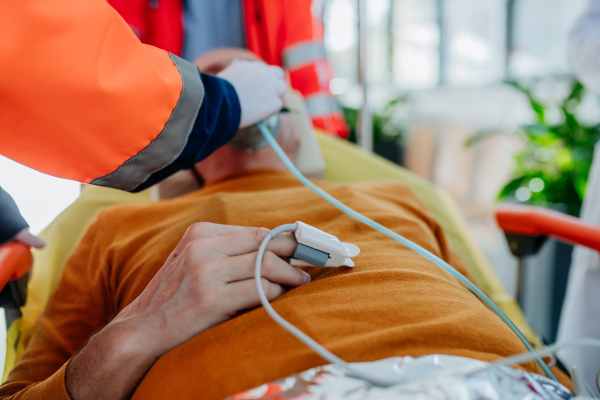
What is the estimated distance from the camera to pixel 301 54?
1.67 meters

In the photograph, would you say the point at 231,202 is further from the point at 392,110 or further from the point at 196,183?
the point at 392,110

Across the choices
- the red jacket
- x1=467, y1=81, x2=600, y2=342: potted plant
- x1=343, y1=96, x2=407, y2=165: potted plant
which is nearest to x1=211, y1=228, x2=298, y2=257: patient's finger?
the red jacket

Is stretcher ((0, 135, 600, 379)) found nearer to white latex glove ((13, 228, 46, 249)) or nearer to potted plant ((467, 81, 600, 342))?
white latex glove ((13, 228, 46, 249))

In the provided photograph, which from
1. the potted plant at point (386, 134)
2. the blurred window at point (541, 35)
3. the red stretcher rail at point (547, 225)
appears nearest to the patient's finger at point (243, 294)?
the red stretcher rail at point (547, 225)

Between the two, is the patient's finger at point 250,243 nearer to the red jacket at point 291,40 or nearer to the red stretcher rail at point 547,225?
the red stretcher rail at point 547,225

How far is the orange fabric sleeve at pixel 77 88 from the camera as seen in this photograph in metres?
0.48

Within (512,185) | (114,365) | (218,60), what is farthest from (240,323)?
(512,185)

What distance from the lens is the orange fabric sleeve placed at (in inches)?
19.0

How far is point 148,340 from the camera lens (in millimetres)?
492

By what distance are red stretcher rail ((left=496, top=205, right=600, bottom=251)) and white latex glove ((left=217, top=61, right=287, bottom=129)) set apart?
62 centimetres

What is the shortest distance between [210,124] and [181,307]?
28 centimetres

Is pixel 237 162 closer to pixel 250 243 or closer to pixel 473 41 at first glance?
pixel 250 243

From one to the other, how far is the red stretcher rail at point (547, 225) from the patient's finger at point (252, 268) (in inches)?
26.3

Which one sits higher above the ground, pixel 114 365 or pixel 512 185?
pixel 114 365
